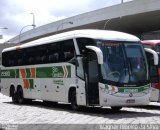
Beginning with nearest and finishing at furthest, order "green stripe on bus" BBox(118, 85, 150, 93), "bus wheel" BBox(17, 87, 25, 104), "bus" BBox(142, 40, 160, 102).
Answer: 1. "green stripe on bus" BBox(118, 85, 150, 93)
2. "bus" BBox(142, 40, 160, 102)
3. "bus wheel" BBox(17, 87, 25, 104)

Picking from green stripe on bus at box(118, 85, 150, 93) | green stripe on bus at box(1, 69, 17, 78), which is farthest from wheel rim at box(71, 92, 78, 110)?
green stripe on bus at box(1, 69, 17, 78)

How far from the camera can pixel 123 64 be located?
723 inches

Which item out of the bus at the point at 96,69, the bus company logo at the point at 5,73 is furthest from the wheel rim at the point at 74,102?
the bus company logo at the point at 5,73

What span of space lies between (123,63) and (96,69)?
40.4 inches

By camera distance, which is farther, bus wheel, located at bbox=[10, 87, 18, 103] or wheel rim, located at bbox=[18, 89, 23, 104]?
bus wheel, located at bbox=[10, 87, 18, 103]

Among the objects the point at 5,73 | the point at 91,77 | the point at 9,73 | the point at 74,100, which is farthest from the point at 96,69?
the point at 5,73

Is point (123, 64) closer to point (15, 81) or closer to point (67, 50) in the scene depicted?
point (67, 50)

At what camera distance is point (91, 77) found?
18844 mm

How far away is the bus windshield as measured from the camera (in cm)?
1811

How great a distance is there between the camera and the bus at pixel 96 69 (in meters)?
18.0

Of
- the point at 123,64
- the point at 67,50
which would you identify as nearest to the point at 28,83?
the point at 67,50

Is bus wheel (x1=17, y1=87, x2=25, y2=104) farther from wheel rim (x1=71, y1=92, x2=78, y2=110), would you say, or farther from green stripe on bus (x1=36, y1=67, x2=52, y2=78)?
wheel rim (x1=71, y1=92, x2=78, y2=110)

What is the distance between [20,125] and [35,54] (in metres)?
10.0

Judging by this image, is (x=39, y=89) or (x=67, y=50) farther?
(x=39, y=89)
